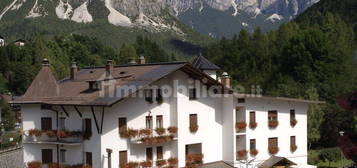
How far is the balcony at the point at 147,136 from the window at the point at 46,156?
5356 millimetres

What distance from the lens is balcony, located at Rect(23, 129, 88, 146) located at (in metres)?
28.7

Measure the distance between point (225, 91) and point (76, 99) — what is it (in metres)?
9.81

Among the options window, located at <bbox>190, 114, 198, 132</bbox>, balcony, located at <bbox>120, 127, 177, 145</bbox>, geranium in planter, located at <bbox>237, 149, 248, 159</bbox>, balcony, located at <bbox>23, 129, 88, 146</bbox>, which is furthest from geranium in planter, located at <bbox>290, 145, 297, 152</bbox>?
balcony, located at <bbox>23, 129, 88, 146</bbox>

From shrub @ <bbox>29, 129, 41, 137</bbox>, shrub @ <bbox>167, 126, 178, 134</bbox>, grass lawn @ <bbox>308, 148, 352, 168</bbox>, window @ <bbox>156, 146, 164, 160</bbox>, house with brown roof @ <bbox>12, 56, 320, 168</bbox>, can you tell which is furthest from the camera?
grass lawn @ <bbox>308, 148, 352, 168</bbox>

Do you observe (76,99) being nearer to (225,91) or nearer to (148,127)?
(148,127)

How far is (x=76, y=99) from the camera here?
28750 mm

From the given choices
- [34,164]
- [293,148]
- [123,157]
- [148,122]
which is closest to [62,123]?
[34,164]

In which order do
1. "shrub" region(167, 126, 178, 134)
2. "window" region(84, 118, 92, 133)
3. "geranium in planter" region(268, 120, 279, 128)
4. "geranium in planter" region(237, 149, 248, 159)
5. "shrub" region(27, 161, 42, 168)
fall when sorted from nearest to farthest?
"window" region(84, 118, 92, 133)
"shrub" region(27, 161, 42, 168)
"shrub" region(167, 126, 178, 134)
"geranium in planter" region(237, 149, 248, 159)
"geranium in planter" region(268, 120, 279, 128)

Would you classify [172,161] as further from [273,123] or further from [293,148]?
[293,148]

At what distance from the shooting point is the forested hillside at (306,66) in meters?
46.1

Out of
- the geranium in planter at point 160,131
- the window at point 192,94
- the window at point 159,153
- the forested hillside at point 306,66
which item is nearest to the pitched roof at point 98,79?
the window at point 192,94

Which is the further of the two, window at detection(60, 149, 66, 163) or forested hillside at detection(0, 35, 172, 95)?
forested hillside at detection(0, 35, 172, 95)

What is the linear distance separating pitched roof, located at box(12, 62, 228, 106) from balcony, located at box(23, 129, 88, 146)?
174 centimetres

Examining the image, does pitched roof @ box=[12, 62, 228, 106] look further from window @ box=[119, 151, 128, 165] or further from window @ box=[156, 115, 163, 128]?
window @ box=[119, 151, 128, 165]
